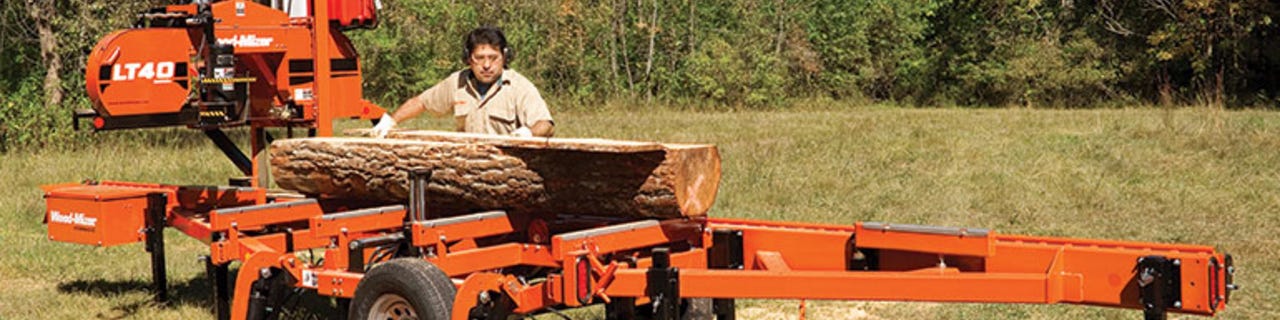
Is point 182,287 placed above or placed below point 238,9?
below

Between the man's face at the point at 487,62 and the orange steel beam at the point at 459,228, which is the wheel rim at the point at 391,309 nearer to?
the orange steel beam at the point at 459,228

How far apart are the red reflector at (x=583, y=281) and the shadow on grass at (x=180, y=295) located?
8.89ft

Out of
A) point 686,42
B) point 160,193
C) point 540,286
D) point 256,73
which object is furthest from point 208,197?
point 686,42

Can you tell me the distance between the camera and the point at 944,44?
32.5 m

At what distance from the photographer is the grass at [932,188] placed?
8789 millimetres

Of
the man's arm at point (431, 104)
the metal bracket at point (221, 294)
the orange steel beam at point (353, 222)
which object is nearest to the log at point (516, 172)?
the orange steel beam at point (353, 222)

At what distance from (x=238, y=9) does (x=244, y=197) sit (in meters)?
1.31

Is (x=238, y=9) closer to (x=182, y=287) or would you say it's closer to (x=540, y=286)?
(x=182, y=287)

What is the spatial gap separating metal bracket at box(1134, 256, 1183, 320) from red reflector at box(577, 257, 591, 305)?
2.07 meters

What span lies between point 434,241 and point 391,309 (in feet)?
1.37

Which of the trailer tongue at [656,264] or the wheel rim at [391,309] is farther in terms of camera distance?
the wheel rim at [391,309]

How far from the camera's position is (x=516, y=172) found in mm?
6441

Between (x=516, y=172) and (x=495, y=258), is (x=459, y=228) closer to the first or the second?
Result: (x=495, y=258)

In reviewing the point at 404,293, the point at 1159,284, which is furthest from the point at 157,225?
the point at 1159,284
